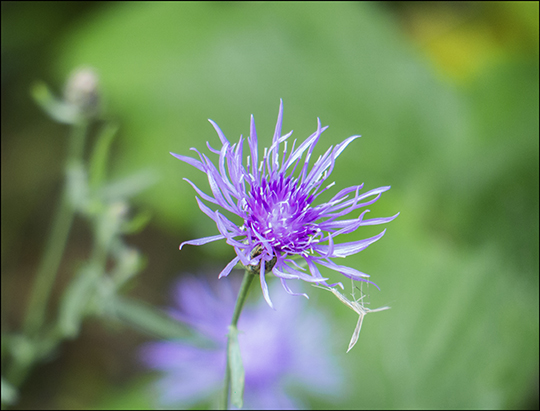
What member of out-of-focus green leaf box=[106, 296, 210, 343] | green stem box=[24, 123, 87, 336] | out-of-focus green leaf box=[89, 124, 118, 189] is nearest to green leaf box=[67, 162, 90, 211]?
out-of-focus green leaf box=[89, 124, 118, 189]

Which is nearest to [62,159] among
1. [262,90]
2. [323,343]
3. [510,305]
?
[262,90]

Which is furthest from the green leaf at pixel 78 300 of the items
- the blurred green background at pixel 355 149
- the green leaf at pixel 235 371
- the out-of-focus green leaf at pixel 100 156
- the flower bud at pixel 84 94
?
the blurred green background at pixel 355 149

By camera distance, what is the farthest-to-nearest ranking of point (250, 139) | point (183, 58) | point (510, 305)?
point (183, 58) < point (510, 305) < point (250, 139)

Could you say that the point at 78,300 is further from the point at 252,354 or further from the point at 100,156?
the point at 252,354

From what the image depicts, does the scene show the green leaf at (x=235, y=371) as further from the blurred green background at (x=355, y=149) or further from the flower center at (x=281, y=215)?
the blurred green background at (x=355, y=149)

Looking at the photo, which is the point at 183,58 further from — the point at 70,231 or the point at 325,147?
the point at 70,231

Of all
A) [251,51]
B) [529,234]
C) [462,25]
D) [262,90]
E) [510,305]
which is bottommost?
[510,305]
